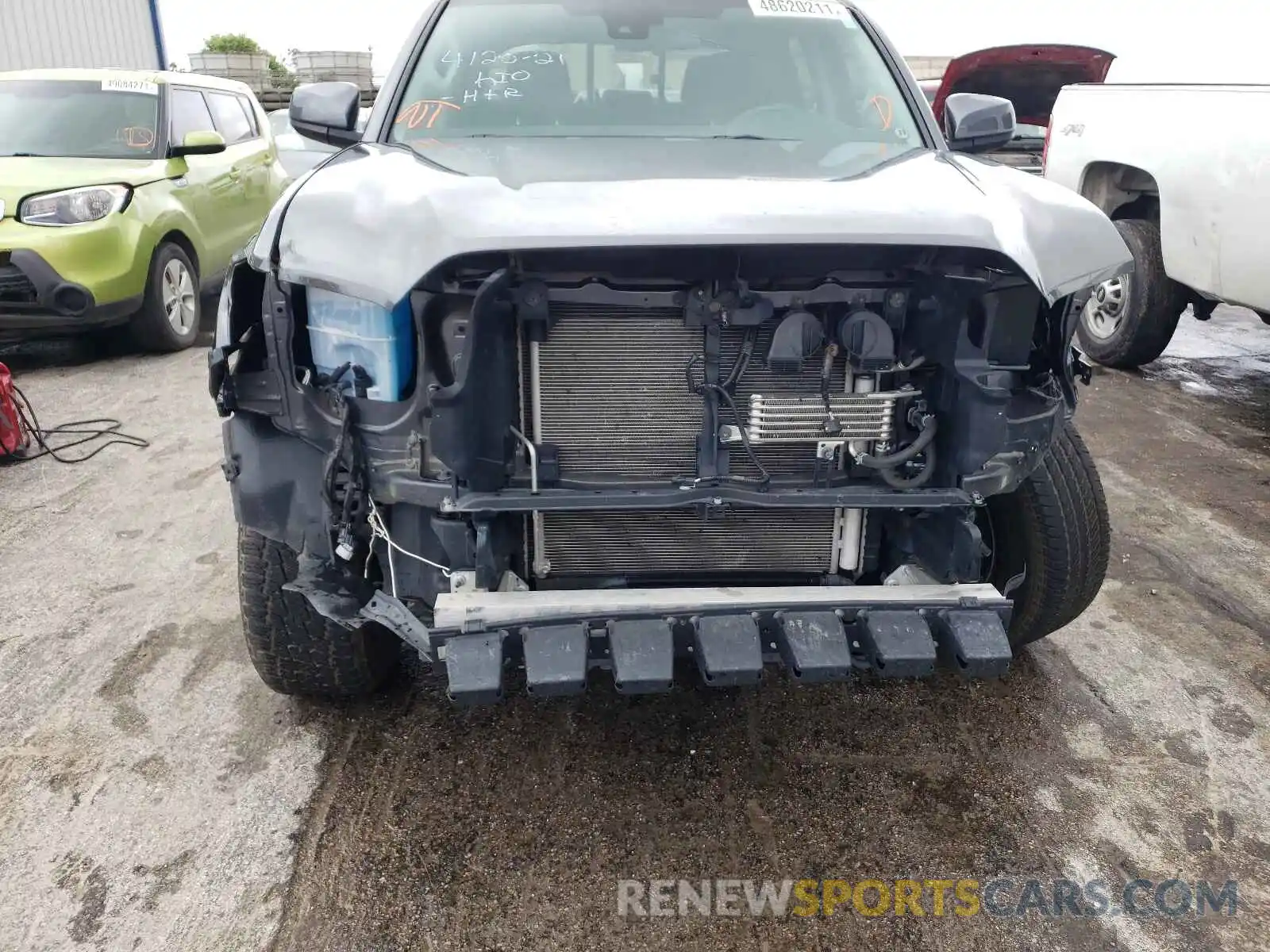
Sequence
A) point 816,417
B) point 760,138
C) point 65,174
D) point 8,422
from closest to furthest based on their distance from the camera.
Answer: point 816,417 < point 760,138 < point 8,422 < point 65,174

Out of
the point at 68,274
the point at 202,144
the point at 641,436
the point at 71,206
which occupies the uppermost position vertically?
the point at 202,144

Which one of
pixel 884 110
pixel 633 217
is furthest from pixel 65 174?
pixel 633 217

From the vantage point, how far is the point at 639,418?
6.72ft

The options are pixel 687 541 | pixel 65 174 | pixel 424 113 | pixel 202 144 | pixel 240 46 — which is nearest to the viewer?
pixel 687 541

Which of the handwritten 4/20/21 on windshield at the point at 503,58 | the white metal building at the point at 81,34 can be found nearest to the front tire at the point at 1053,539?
the handwritten 4/20/21 on windshield at the point at 503,58

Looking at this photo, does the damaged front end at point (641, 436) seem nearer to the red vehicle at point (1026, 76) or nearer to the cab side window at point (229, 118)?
the cab side window at point (229, 118)

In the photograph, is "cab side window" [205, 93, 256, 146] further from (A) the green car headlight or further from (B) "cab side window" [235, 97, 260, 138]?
(A) the green car headlight

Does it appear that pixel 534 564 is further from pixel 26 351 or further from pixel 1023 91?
pixel 1023 91

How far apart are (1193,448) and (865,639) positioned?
3.52 metres

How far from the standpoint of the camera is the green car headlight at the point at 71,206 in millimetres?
5297

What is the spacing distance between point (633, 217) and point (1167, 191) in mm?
4292

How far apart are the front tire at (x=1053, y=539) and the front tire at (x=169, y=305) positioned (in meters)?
5.26

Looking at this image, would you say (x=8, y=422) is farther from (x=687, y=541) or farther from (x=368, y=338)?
(x=687, y=541)

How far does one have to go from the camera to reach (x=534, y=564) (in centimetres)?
221
